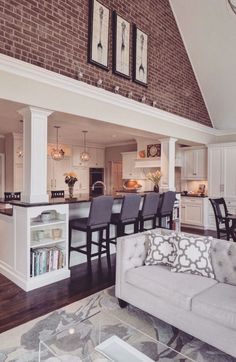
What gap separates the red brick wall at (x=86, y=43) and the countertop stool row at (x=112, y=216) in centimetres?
192

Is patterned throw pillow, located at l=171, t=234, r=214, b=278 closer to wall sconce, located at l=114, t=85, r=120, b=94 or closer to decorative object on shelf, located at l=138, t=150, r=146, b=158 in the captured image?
wall sconce, located at l=114, t=85, r=120, b=94

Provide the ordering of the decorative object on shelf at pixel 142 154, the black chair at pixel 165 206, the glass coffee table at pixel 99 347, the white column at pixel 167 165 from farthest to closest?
the decorative object on shelf at pixel 142 154 < the white column at pixel 167 165 < the black chair at pixel 165 206 < the glass coffee table at pixel 99 347

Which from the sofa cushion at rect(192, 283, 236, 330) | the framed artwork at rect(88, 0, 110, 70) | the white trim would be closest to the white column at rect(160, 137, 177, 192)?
the white trim

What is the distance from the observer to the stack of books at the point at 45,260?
3.43m

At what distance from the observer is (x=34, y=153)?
138 inches

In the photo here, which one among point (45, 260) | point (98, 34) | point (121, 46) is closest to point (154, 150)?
point (121, 46)

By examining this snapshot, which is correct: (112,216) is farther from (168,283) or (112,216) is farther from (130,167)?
(130,167)

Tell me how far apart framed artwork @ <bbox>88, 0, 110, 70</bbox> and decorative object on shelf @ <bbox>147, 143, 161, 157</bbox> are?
3581 millimetres

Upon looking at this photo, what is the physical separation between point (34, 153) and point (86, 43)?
197 cm

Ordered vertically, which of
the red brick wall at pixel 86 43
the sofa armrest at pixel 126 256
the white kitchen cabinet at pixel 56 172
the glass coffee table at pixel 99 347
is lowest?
the glass coffee table at pixel 99 347

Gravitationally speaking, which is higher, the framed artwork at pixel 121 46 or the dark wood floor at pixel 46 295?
the framed artwork at pixel 121 46

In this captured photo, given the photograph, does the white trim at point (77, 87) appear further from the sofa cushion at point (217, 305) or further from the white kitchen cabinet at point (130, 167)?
the sofa cushion at point (217, 305)

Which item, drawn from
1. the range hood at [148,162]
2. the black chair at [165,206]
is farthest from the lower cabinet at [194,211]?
the black chair at [165,206]

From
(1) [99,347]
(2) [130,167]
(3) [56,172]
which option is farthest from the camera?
(3) [56,172]
